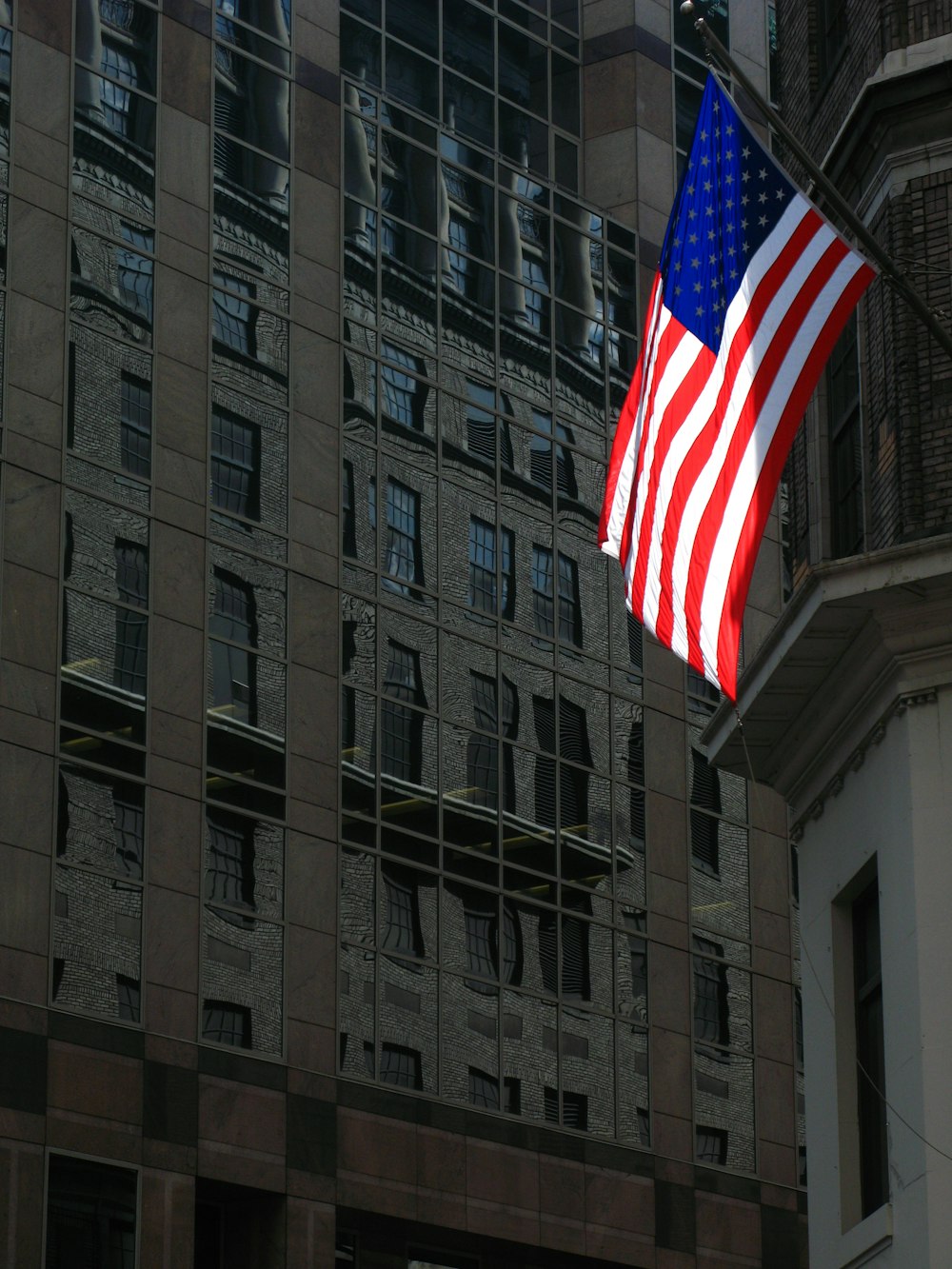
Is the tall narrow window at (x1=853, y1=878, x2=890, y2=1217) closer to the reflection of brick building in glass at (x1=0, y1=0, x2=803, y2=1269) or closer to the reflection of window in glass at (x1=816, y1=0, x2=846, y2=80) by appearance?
the reflection of window in glass at (x1=816, y1=0, x2=846, y2=80)

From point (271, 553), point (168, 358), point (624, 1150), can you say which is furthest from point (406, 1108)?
point (168, 358)

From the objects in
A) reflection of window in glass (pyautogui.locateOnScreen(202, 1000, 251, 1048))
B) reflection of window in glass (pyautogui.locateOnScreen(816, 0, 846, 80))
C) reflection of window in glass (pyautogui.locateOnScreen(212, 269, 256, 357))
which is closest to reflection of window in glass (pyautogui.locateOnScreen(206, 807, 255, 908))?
reflection of window in glass (pyautogui.locateOnScreen(202, 1000, 251, 1048))

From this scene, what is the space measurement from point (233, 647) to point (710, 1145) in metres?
15.5

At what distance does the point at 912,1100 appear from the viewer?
2114cm

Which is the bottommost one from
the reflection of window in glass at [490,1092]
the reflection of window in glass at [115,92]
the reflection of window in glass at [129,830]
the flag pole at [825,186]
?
the flag pole at [825,186]

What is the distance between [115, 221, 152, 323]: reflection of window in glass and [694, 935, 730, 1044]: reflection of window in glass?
722 inches

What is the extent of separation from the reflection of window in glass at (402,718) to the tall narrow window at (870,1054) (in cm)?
3103

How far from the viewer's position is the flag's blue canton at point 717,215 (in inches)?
781

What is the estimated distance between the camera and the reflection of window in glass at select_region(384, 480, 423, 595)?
55812mm

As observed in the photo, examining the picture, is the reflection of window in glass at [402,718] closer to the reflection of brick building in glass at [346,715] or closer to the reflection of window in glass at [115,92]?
the reflection of brick building in glass at [346,715]

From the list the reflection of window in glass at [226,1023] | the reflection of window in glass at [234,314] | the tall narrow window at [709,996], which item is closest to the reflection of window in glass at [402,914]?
the reflection of window in glass at [226,1023]

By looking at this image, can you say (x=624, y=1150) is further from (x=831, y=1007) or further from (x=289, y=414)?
(x=831, y=1007)

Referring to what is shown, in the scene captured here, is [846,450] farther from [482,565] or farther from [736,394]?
[482,565]

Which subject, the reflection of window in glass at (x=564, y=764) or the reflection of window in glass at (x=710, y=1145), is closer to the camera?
the reflection of window in glass at (x=564, y=764)
